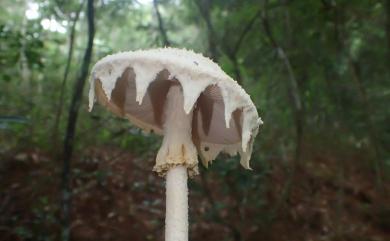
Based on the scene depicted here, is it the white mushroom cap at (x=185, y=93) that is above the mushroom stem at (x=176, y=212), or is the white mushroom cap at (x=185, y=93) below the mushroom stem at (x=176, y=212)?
above

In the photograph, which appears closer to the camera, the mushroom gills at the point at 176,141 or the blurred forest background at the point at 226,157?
the mushroom gills at the point at 176,141

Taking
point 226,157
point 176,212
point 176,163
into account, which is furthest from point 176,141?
point 226,157

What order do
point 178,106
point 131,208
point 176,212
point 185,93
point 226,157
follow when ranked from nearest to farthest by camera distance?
point 185,93 → point 176,212 → point 178,106 → point 226,157 → point 131,208

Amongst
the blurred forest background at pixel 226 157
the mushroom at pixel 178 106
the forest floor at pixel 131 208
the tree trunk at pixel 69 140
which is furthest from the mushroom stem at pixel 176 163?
the forest floor at pixel 131 208

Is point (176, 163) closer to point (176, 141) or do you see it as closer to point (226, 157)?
point (176, 141)

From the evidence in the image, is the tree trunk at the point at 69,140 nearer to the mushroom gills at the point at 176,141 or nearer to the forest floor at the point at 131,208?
the forest floor at the point at 131,208

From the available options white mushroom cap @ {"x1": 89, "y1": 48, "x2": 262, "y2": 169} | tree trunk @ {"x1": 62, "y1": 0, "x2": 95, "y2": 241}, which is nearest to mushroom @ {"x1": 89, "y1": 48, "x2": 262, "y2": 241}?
white mushroom cap @ {"x1": 89, "y1": 48, "x2": 262, "y2": 169}

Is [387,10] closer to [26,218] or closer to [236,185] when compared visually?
[236,185]

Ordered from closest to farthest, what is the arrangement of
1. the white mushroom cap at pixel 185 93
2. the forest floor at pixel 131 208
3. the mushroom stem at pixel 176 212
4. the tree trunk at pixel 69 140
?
the white mushroom cap at pixel 185 93, the mushroom stem at pixel 176 212, the tree trunk at pixel 69 140, the forest floor at pixel 131 208
